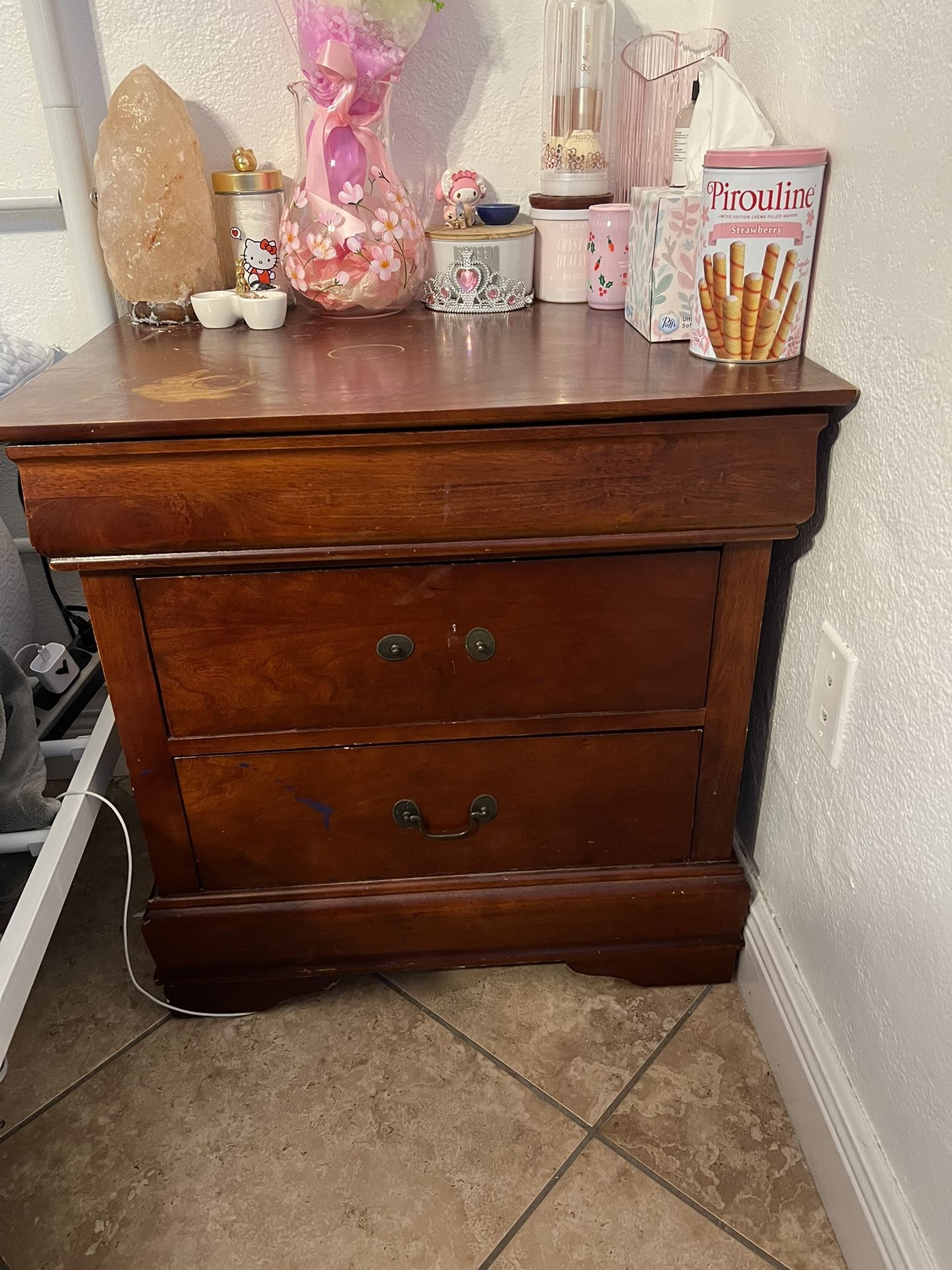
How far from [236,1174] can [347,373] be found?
821 millimetres

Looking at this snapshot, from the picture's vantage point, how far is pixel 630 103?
1132mm

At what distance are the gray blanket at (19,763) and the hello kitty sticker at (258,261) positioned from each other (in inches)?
20.5

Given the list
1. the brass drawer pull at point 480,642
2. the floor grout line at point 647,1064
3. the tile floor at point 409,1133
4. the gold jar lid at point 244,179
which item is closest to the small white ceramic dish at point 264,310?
the gold jar lid at point 244,179

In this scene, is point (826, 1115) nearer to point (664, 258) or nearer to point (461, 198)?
point (664, 258)

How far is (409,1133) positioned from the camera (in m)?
0.97

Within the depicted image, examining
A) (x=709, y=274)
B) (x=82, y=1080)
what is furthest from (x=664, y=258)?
(x=82, y=1080)

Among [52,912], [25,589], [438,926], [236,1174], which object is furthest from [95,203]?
[236,1174]

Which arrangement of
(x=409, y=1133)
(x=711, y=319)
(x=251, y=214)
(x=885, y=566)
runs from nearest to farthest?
(x=885, y=566) → (x=711, y=319) → (x=409, y=1133) → (x=251, y=214)

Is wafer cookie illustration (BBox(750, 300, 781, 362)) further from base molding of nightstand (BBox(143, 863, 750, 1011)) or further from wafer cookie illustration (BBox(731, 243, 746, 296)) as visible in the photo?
base molding of nightstand (BBox(143, 863, 750, 1011))

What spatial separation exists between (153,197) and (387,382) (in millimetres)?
436

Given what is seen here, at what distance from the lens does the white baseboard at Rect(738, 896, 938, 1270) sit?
2.54ft

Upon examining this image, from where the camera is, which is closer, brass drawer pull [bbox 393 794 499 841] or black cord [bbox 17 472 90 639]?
brass drawer pull [bbox 393 794 499 841]

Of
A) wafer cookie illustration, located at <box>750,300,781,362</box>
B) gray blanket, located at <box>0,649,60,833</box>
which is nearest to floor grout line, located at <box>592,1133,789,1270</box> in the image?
gray blanket, located at <box>0,649,60,833</box>

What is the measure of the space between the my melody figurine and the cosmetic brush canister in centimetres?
9
